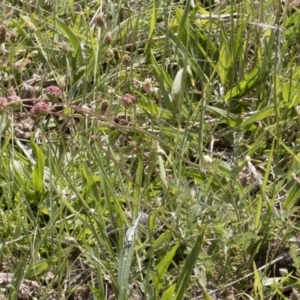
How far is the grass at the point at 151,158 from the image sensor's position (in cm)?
169

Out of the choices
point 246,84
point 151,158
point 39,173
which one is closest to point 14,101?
point 151,158

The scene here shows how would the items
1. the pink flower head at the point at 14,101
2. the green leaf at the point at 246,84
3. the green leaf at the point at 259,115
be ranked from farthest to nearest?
the green leaf at the point at 246,84 → the green leaf at the point at 259,115 → the pink flower head at the point at 14,101

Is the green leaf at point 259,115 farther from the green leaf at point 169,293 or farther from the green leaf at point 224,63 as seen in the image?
the green leaf at point 169,293

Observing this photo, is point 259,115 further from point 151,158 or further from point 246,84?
point 151,158

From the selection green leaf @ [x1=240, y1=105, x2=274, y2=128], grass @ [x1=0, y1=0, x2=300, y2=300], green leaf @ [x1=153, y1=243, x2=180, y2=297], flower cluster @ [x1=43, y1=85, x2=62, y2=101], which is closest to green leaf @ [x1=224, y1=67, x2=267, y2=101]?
grass @ [x1=0, y1=0, x2=300, y2=300]

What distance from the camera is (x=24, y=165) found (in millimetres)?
2037

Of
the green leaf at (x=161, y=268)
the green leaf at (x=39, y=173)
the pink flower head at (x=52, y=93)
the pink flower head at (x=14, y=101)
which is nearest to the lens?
the pink flower head at (x=14, y=101)

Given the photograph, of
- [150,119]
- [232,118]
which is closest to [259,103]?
[232,118]

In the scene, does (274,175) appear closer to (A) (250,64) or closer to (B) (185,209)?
(B) (185,209)

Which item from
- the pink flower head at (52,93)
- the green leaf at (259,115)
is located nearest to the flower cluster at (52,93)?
the pink flower head at (52,93)

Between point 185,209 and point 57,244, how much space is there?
29 centimetres

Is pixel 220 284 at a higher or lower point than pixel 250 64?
lower

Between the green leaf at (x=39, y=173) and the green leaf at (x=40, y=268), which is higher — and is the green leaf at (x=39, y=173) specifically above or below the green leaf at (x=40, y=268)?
above

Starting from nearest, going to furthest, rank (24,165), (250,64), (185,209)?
(185,209) → (24,165) → (250,64)
